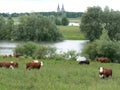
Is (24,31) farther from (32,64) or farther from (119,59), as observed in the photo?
(32,64)

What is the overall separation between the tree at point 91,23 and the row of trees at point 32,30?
1056 centimetres

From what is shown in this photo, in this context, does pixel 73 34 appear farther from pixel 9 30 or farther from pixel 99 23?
pixel 99 23

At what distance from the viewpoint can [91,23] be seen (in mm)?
91562

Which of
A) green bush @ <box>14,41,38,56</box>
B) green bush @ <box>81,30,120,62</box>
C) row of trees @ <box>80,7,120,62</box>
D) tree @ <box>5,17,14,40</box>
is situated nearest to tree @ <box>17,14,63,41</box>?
tree @ <box>5,17,14,40</box>

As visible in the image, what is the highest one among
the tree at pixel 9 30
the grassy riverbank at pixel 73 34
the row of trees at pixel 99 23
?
the row of trees at pixel 99 23

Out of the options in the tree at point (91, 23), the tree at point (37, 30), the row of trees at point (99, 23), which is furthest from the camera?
the tree at point (37, 30)

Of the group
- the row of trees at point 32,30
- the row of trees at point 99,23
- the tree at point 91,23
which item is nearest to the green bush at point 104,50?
the row of trees at point 99,23

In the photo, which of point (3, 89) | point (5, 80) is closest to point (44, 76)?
point (5, 80)

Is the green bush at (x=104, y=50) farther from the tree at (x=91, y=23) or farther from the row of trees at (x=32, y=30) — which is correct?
the row of trees at (x=32, y=30)

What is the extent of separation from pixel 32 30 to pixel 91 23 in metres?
18.8

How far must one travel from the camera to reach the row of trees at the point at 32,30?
327 feet

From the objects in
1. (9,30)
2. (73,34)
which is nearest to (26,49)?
(9,30)

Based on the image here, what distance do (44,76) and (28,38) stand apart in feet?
279

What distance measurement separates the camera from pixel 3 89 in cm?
1112
